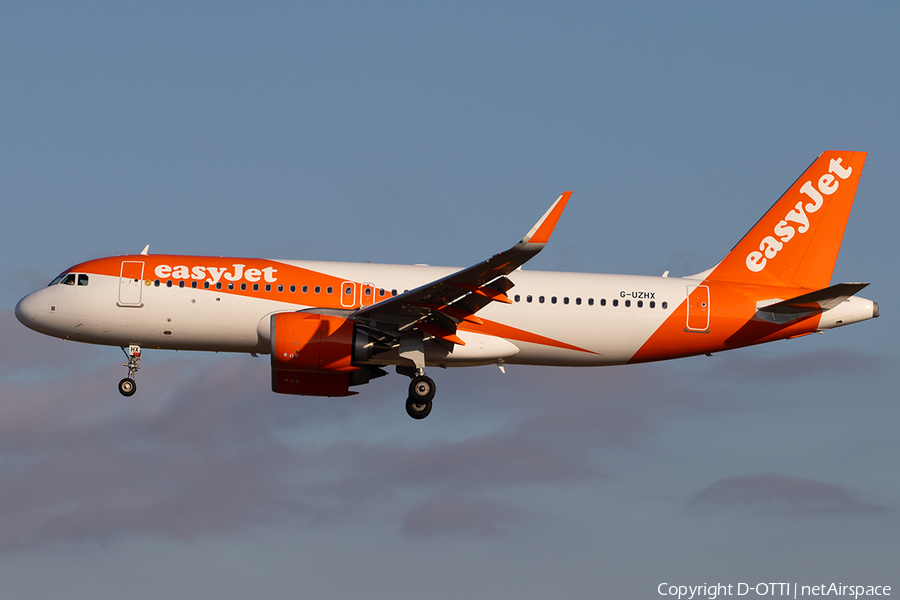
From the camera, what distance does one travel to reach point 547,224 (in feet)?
98.4

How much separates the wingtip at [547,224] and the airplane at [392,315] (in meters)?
4.22

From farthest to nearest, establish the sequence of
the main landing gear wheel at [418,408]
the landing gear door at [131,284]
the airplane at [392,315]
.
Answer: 1. the main landing gear wheel at [418,408]
2. the landing gear door at [131,284]
3. the airplane at [392,315]

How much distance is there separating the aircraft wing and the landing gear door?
6.95m

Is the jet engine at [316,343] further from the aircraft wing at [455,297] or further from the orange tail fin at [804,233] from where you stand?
the orange tail fin at [804,233]

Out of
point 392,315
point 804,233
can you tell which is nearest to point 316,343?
point 392,315

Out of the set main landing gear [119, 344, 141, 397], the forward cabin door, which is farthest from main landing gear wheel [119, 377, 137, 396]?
the forward cabin door

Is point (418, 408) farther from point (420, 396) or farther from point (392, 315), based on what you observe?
point (392, 315)

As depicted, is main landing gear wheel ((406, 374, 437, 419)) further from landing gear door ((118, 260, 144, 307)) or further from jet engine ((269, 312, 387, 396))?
landing gear door ((118, 260, 144, 307))

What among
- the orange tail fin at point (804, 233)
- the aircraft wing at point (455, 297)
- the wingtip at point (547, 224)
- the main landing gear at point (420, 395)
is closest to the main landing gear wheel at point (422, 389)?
the main landing gear at point (420, 395)

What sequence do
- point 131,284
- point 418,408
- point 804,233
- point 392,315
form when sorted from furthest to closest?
1. point 804,233
2. point 418,408
3. point 131,284
4. point 392,315

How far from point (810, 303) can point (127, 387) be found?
848 inches

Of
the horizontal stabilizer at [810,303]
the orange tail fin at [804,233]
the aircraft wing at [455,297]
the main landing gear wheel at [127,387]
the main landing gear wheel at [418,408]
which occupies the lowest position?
the main landing gear wheel at [418,408]

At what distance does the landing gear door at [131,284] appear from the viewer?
36.2m

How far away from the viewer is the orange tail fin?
39.5 meters
